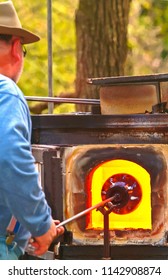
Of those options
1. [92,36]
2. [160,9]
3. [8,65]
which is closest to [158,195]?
[8,65]

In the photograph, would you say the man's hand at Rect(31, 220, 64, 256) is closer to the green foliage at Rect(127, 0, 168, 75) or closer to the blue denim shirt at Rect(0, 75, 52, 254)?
the blue denim shirt at Rect(0, 75, 52, 254)

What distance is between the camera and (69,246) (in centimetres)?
520

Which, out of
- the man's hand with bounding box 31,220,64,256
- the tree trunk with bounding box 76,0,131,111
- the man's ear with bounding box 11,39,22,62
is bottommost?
the man's hand with bounding box 31,220,64,256

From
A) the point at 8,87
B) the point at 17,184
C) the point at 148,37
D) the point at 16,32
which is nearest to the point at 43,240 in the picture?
the point at 17,184

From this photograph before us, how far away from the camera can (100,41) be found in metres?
8.56

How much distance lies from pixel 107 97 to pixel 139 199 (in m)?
0.62

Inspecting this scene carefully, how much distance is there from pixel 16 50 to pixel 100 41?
4633 millimetres

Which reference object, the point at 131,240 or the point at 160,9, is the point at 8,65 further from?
the point at 160,9

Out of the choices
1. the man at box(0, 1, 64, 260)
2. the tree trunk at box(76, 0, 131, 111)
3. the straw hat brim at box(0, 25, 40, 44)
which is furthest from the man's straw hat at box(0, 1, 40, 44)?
the tree trunk at box(76, 0, 131, 111)

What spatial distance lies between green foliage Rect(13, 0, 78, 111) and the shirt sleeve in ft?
Answer: 39.5

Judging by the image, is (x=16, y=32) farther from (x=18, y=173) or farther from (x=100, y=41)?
(x=100, y=41)

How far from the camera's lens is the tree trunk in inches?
336

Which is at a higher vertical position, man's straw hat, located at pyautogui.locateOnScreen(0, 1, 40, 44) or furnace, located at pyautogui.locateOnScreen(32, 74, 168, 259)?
man's straw hat, located at pyautogui.locateOnScreen(0, 1, 40, 44)

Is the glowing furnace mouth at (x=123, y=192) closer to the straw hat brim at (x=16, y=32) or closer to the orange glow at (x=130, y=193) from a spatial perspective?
the orange glow at (x=130, y=193)
